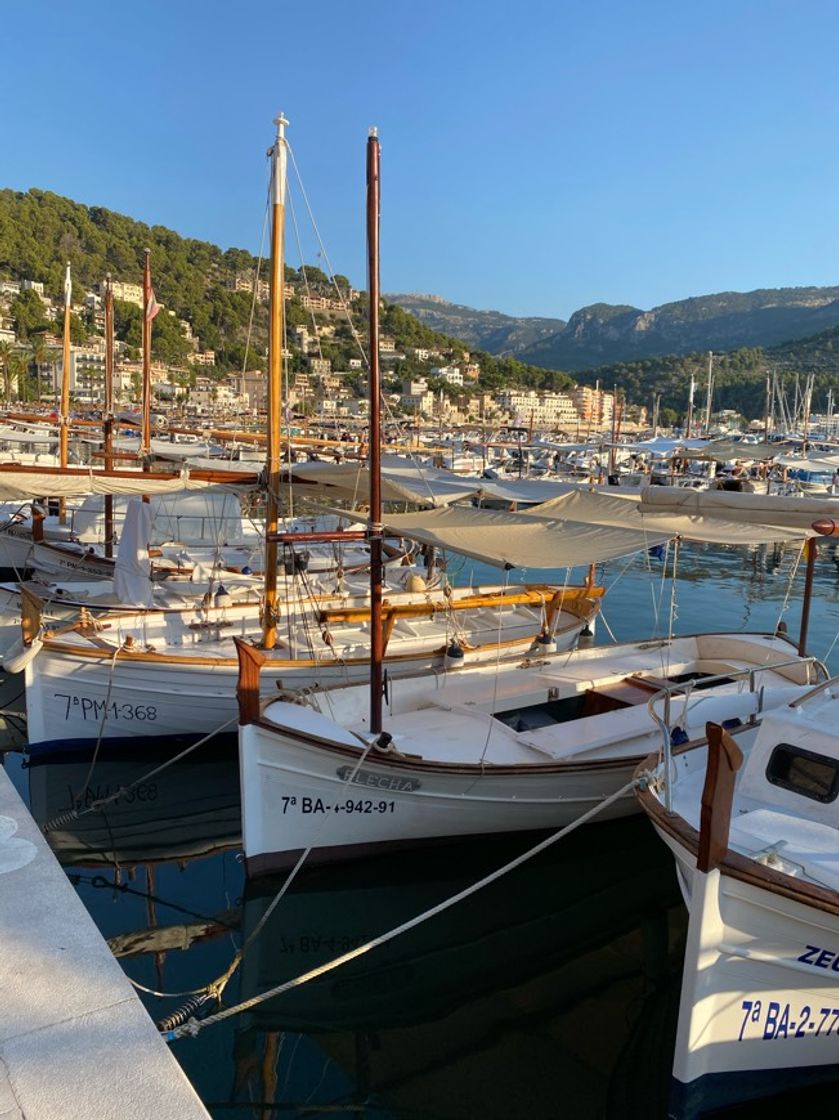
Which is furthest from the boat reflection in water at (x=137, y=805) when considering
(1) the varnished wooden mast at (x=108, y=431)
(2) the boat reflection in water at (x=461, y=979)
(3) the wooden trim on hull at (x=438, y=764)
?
(1) the varnished wooden mast at (x=108, y=431)

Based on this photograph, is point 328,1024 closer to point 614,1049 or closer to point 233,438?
point 614,1049

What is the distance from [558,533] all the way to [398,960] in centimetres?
527

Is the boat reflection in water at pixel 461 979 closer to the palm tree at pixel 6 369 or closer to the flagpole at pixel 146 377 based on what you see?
the flagpole at pixel 146 377

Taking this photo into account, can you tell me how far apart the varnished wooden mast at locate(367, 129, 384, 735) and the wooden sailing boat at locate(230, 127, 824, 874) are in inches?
0.8

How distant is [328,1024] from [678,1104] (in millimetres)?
2981

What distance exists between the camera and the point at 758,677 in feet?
39.5

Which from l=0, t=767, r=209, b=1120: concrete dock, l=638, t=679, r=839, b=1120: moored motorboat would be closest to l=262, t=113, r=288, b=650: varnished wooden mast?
l=0, t=767, r=209, b=1120: concrete dock

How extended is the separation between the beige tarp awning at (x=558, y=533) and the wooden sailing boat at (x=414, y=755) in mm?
1441

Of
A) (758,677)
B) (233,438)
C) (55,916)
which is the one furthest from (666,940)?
(233,438)

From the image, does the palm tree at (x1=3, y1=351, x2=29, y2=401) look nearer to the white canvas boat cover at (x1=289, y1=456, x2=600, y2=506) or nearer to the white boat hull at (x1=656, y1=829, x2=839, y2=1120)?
the white canvas boat cover at (x1=289, y1=456, x2=600, y2=506)

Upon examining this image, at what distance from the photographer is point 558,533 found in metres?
10.8

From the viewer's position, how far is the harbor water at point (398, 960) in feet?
21.8

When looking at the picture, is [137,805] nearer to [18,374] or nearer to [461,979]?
[461,979]

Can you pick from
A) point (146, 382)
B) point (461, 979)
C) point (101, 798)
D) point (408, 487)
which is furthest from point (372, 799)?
point (146, 382)
